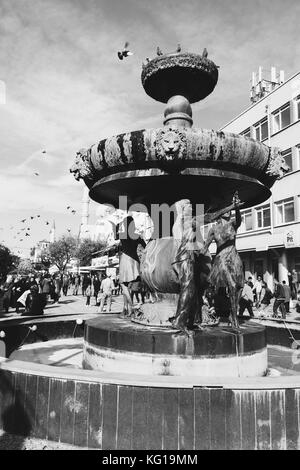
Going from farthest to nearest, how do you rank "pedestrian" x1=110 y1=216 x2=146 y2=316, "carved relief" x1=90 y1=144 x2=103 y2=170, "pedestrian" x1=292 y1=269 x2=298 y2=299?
"pedestrian" x1=292 y1=269 x2=298 y2=299 < "pedestrian" x1=110 y1=216 x2=146 y2=316 < "carved relief" x1=90 y1=144 x2=103 y2=170

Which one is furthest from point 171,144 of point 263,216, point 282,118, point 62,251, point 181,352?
point 62,251

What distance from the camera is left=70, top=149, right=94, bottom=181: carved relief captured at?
564 cm

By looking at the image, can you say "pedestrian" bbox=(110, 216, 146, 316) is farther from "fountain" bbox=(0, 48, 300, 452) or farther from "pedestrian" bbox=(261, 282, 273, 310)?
"pedestrian" bbox=(261, 282, 273, 310)

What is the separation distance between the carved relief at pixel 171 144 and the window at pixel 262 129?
24675 millimetres

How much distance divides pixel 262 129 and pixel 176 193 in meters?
24.9

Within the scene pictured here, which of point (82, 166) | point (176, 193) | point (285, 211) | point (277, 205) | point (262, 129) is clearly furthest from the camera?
point (262, 129)

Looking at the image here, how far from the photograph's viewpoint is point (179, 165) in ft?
16.5

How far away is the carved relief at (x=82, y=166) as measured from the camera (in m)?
5.64

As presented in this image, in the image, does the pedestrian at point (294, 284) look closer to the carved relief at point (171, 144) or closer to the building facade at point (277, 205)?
the building facade at point (277, 205)

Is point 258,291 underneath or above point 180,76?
underneath

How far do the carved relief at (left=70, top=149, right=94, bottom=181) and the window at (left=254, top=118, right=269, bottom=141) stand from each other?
79.9 ft

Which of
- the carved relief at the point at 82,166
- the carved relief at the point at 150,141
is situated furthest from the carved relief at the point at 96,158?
the carved relief at the point at 150,141

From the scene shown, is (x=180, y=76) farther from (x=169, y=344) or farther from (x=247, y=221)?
(x=247, y=221)

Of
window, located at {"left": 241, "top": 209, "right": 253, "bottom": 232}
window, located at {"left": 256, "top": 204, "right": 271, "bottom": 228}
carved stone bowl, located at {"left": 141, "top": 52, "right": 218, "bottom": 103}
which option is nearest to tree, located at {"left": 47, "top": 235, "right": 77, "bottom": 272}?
window, located at {"left": 241, "top": 209, "right": 253, "bottom": 232}
